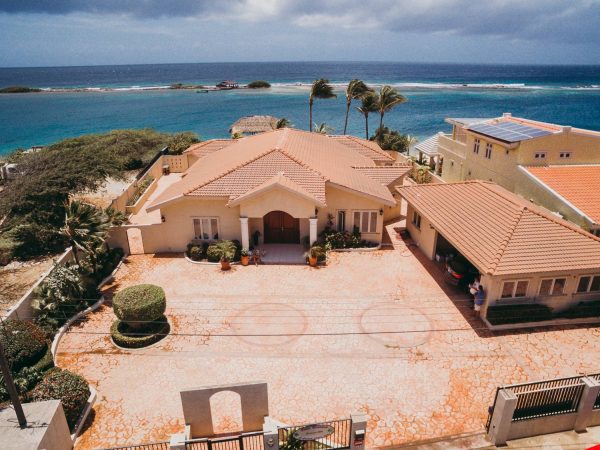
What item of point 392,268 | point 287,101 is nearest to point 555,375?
point 392,268

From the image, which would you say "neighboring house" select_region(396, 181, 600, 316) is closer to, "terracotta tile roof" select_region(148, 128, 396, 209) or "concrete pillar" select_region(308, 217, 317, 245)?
"terracotta tile roof" select_region(148, 128, 396, 209)

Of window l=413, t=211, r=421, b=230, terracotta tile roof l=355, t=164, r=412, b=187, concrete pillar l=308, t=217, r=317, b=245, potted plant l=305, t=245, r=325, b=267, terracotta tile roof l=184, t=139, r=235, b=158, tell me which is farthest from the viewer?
terracotta tile roof l=184, t=139, r=235, b=158

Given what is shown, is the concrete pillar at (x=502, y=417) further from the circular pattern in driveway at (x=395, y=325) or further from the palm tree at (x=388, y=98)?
the palm tree at (x=388, y=98)

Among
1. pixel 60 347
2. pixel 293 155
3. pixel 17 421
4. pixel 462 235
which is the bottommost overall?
pixel 60 347

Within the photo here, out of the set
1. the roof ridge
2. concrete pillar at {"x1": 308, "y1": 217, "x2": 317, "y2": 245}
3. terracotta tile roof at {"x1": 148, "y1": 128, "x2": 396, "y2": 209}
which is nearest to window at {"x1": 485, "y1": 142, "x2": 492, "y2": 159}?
terracotta tile roof at {"x1": 148, "y1": 128, "x2": 396, "y2": 209}

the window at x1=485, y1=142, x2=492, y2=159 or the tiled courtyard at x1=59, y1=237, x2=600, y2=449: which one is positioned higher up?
the window at x1=485, y1=142, x2=492, y2=159

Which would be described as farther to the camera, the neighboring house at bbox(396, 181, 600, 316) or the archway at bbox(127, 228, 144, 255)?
the archway at bbox(127, 228, 144, 255)

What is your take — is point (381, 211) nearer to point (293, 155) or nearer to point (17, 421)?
point (293, 155)
